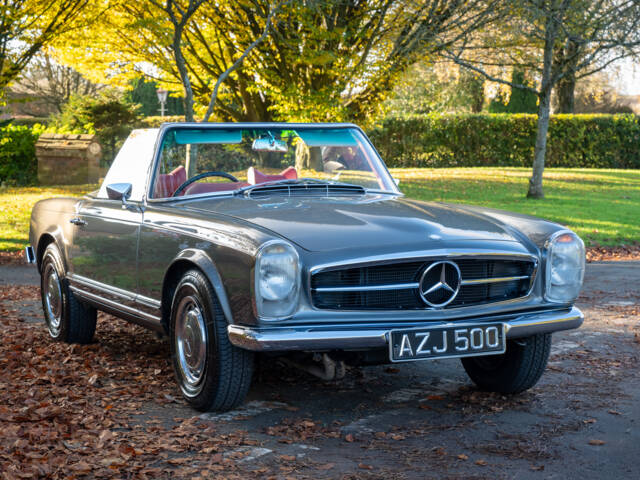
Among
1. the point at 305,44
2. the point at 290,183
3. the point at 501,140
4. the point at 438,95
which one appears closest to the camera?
the point at 290,183

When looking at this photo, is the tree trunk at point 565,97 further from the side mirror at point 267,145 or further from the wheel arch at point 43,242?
the side mirror at point 267,145

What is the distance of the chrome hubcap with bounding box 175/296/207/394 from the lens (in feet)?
14.5

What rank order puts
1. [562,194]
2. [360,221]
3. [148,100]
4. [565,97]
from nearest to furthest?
[360,221] → [562,194] → [565,97] → [148,100]

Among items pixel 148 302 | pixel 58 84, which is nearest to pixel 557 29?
pixel 148 302

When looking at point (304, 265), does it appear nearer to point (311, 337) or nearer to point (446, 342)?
point (311, 337)

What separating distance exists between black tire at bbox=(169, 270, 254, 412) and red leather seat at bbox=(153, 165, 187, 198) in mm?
1073

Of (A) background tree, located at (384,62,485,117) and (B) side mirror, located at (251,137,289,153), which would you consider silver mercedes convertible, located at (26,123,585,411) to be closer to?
(B) side mirror, located at (251,137,289,153)

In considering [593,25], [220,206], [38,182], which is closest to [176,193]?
[220,206]

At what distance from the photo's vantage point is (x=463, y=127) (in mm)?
31234

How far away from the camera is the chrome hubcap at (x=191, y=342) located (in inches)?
174

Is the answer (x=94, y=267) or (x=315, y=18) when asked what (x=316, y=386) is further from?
(x=315, y=18)

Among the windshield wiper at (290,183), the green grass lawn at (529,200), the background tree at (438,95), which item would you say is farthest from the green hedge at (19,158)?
the background tree at (438,95)

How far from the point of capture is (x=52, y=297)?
21.9 feet

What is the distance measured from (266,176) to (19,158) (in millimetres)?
20193
